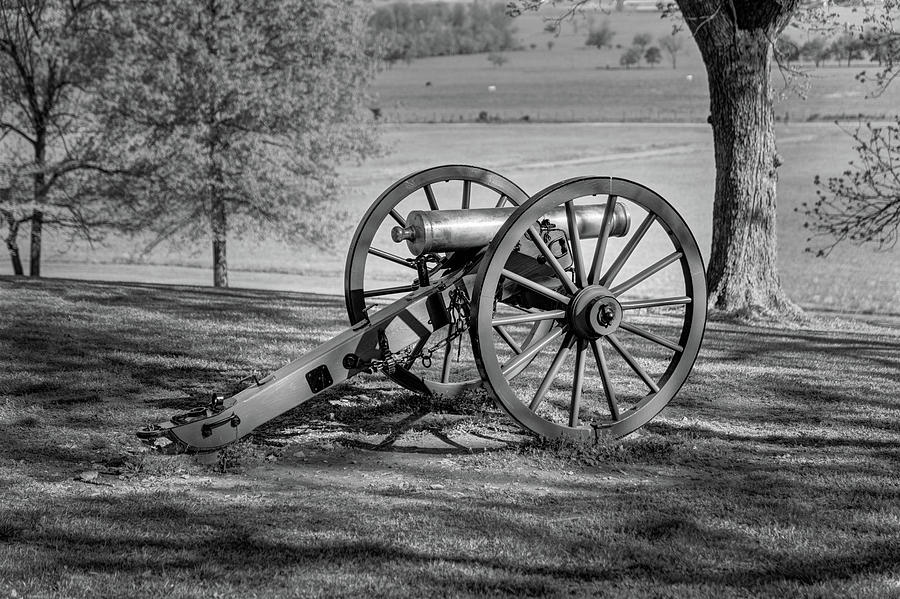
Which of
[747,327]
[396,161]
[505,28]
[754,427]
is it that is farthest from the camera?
[505,28]

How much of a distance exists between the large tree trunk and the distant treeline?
98625 mm

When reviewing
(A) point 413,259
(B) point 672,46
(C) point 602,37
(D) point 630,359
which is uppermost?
(C) point 602,37

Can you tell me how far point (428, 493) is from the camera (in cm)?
502

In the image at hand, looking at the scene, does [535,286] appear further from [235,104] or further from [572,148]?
[572,148]

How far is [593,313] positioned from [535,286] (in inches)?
15.0

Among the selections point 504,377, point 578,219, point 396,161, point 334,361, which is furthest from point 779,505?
point 396,161

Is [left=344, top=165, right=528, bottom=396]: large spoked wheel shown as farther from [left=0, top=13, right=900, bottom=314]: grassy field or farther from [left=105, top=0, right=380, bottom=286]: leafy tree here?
[left=105, top=0, right=380, bottom=286]: leafy tree

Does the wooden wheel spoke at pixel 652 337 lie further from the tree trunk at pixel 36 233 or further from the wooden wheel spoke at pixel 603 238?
the tree trunk at pixel 36 233

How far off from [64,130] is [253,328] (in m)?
11.9

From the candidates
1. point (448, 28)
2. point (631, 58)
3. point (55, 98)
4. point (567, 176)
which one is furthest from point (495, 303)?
point (448, 28)

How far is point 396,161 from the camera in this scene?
5175cm

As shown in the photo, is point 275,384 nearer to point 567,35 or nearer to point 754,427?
point 754,427

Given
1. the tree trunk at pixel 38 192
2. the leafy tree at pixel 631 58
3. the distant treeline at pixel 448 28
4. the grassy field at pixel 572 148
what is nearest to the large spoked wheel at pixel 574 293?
the grassy field at pixel 572 148

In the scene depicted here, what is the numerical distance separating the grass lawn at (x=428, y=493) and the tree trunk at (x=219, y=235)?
1253 centimetres
